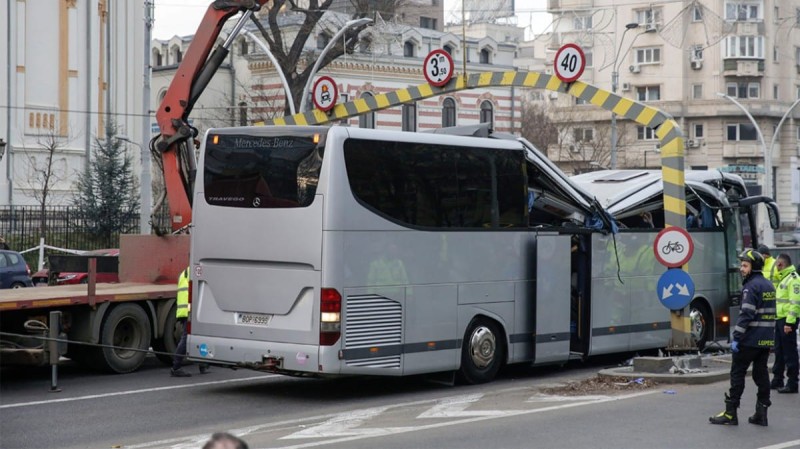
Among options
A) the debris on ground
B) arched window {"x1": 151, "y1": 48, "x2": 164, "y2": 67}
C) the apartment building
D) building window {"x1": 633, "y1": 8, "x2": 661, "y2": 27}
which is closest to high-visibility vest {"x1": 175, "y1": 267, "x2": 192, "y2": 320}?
the debris on ground

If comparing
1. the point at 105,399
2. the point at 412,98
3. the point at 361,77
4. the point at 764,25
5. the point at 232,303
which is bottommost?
Result: the point at 105,399

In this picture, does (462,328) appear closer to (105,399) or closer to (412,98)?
(105,399)

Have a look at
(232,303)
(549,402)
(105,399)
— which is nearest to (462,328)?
(549,402)

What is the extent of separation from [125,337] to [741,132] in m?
69.0

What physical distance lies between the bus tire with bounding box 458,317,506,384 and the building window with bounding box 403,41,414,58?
165ft

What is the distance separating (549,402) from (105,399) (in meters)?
5.17

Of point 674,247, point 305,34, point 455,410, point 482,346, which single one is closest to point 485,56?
point 305,34

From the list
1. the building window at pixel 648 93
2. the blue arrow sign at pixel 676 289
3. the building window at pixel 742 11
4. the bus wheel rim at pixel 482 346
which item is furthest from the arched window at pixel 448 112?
the bus wheel rim at pixel 482 346

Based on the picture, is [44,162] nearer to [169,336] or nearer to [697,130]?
[169,336]

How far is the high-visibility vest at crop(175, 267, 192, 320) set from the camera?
16750 millimetres

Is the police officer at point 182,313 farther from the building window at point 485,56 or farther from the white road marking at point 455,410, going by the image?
the building window at point 485,56

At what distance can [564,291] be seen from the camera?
1725 cm

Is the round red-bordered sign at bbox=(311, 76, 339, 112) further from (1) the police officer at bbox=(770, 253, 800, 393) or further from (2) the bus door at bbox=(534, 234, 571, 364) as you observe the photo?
(1) the police officer at bbox=(770, 253, 800, 393)

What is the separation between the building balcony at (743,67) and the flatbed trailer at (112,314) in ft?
220
